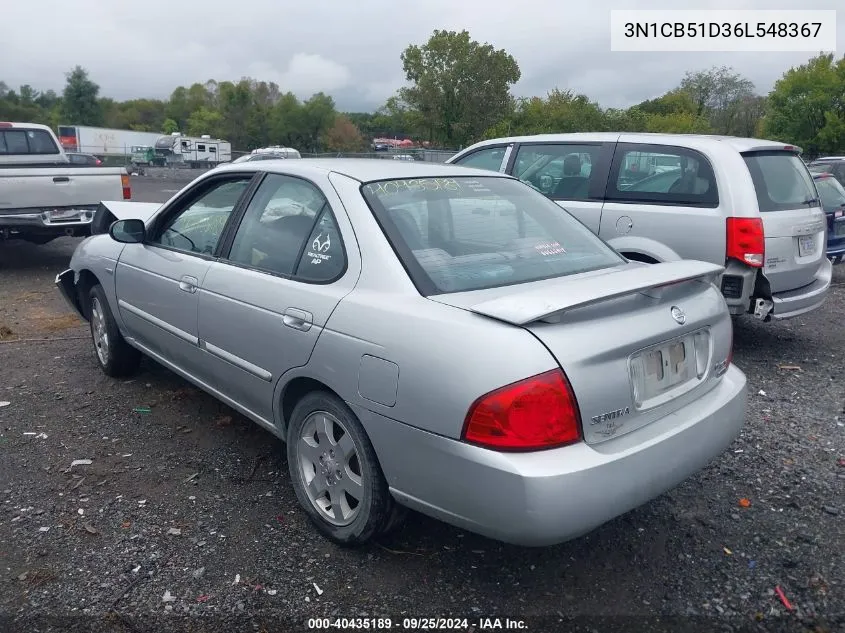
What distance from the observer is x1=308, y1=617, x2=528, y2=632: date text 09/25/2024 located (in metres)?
2.67

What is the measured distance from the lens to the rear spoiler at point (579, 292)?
2.47 m

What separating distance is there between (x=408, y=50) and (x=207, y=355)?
47.8 meters

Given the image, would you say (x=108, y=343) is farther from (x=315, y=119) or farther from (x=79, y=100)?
(x=79, y=100)

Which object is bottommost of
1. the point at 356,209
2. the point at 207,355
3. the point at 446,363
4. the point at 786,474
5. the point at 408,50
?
the point at 786,474

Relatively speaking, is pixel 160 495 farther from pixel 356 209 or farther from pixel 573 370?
pixel 573 370

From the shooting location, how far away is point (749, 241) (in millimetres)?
5434

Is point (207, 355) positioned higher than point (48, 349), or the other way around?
point (207, 355)

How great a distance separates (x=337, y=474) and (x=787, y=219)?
431 cm

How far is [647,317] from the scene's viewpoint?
2742 mm

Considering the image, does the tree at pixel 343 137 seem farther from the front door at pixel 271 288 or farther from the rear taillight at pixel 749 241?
the front door at pixel 271 288

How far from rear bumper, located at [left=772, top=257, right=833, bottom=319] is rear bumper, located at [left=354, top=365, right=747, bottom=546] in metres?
3.23

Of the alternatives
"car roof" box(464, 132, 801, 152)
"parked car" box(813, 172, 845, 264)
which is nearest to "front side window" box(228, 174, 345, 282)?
"car roof" box(464, 132, 801, 152)

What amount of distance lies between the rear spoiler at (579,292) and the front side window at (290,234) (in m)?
0.85

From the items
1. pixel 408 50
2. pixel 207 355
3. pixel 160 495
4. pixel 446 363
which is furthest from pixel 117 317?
pixel 408 50
